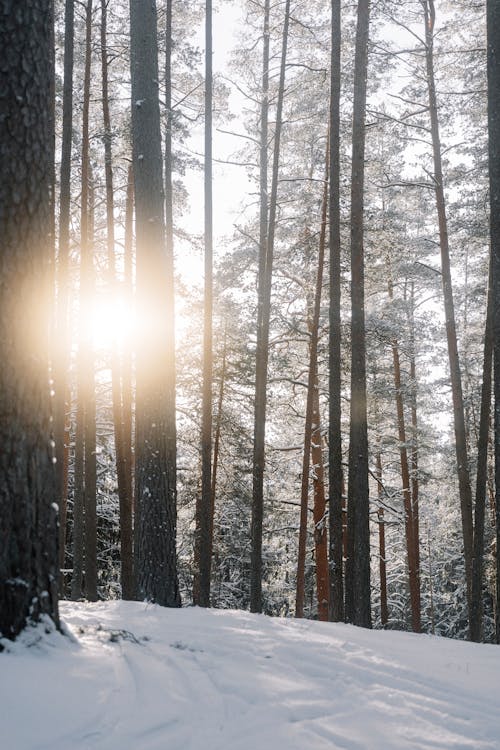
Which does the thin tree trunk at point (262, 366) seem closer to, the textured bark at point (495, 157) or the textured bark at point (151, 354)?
→ the textured bark at point (495, 157)

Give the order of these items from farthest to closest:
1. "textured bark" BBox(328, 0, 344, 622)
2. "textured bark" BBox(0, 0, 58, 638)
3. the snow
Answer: "textured bark" BBox(328, 0, 344, 622) < "textured bark" BBox(0, 0, 58, 638) < the snow

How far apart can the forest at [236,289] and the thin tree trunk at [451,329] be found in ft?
0.24

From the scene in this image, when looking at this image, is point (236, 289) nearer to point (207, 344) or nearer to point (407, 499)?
point (207, 344)

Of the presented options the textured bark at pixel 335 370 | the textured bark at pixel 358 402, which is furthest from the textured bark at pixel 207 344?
the textured bark at pixel 358 402

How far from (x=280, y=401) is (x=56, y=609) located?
1300cm

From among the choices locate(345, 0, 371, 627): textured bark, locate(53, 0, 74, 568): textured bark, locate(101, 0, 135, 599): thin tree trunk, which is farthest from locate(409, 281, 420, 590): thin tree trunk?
locate(53, 0, 74, 568): textured bark

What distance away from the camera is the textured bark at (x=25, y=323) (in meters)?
2.96

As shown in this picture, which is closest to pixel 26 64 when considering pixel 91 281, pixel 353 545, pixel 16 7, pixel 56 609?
pixel 16 7

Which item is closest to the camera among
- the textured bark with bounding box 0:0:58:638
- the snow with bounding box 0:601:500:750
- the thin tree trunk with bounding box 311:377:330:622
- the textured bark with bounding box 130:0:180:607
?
the snow with bounding box 0:601:500:750

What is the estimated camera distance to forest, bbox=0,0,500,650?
3.23m

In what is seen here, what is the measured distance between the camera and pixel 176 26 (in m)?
14.0

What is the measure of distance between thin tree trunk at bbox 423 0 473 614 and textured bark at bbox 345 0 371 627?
351cm

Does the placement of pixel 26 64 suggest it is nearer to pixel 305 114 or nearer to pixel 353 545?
pixel 353 545

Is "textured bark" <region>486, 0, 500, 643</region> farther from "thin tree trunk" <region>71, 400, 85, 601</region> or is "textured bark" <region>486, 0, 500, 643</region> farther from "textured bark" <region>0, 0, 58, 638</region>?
"thin tree trunk" <region>71, 400, 85, 601</region>
